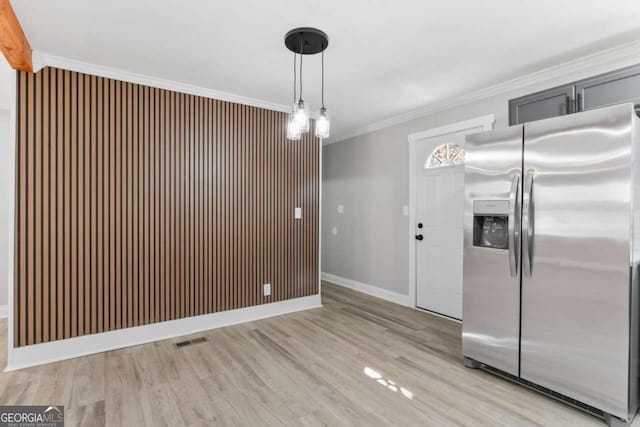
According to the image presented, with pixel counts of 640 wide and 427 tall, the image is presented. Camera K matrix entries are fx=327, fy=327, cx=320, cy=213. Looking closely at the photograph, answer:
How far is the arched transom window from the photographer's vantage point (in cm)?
378

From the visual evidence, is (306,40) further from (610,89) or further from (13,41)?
(610,89)

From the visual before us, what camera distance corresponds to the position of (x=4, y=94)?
351 cm

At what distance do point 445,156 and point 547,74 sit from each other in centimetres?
124

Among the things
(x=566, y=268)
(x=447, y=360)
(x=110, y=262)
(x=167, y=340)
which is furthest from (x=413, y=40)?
(x=167, y=340)

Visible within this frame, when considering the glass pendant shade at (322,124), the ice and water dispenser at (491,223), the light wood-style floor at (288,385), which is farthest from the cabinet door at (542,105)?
the light wood-style floor at (288,385)

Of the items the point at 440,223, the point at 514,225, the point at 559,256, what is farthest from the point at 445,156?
the point at 559,256

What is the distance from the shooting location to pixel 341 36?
7.95 ft

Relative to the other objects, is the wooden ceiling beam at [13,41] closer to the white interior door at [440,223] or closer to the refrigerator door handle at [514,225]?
the refrigerator door handle at [514,225]

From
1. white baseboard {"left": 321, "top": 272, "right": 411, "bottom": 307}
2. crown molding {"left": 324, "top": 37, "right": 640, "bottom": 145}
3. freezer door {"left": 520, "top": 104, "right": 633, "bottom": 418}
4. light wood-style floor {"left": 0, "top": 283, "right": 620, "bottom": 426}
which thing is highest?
crown molding {"left": 324, "top": 37, "right": 640, "bottom": 145}

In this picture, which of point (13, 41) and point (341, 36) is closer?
point (13, 41)

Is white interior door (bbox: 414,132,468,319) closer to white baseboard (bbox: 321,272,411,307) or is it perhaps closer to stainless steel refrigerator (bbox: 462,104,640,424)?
white baseboard (bbox: 321,272,411,307)

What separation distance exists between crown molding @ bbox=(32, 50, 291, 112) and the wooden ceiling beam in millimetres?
138

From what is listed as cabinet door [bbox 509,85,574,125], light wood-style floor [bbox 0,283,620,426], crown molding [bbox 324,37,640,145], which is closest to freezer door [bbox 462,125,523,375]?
light wood-style floor [bbox 0,283,620,426]

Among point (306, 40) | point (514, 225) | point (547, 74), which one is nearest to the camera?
point (514, 225)
